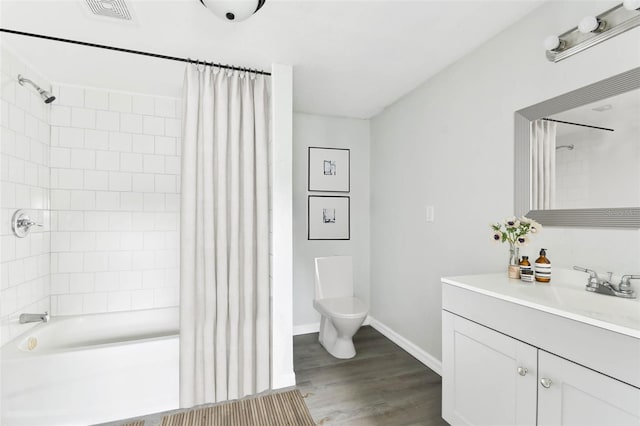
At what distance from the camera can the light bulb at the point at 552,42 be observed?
1.49 m

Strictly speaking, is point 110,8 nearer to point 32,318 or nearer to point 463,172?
point 32,318

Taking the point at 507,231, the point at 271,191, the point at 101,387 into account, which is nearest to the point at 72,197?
the point at 101,387

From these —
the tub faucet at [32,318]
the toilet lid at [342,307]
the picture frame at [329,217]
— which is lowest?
the toilet lid at [342,307]

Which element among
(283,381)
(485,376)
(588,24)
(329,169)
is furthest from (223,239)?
(588,24)

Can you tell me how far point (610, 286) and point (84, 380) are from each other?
284 centimetres

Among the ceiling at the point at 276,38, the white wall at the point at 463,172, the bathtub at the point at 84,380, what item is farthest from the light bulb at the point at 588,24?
the bathtub at the point at 84,380

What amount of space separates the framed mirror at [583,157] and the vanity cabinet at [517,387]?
714 mm

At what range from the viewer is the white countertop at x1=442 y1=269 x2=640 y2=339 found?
99cm

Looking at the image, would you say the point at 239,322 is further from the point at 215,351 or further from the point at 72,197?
the point at 72,197

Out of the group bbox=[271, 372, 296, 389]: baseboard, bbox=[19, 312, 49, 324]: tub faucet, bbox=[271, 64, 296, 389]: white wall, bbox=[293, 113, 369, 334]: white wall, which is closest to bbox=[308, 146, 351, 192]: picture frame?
bbox=[293, 113, 369, 334]: white wall

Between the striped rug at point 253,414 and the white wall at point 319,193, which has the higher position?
the white wall at point 319,193

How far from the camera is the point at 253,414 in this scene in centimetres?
199

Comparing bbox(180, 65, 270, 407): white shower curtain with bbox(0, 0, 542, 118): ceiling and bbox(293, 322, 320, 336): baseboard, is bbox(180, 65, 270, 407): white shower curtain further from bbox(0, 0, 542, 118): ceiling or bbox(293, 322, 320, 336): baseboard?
bbox(293, 322, 320, 336): baseboard

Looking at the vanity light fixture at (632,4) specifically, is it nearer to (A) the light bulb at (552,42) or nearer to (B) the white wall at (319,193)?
(A) the light bulb at (552,42)
